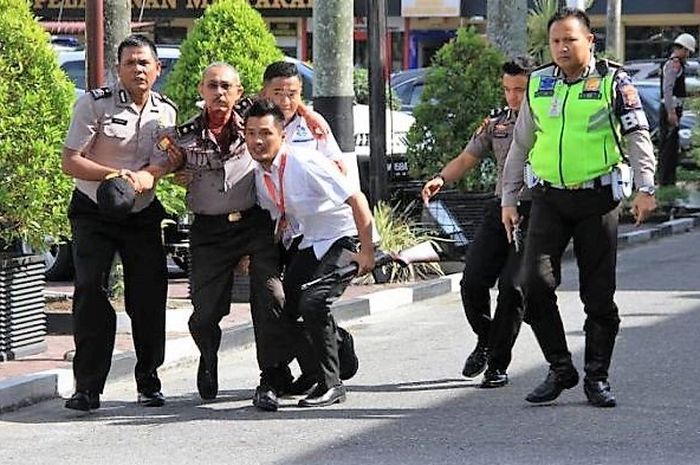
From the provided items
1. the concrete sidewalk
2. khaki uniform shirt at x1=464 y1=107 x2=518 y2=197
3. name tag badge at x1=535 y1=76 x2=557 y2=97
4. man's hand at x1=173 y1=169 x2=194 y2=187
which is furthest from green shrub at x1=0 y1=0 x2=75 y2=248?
name tag badge at x1=535 y1=76 x2=557 y2=97

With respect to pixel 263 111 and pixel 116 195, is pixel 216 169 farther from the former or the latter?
pixel 116 195

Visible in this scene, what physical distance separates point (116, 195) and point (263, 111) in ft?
2.83

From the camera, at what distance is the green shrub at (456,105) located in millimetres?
14055

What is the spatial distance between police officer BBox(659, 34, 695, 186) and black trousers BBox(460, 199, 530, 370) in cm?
1086

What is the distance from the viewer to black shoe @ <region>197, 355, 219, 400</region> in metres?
8.14

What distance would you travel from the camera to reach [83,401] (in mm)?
7949

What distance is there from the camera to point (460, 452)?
6.87 meters

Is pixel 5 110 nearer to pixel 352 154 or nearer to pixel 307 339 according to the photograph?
pixel 307 339

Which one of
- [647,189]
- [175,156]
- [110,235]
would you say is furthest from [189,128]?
[647,189]

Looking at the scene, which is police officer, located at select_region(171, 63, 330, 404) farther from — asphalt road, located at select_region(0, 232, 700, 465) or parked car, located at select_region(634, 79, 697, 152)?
parked car, located at select_region(634, 79, 697, 152)

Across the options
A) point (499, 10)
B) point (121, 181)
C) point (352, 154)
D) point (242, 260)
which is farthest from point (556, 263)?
point (499, 10)

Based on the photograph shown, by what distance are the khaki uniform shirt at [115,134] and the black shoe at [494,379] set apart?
2.10 m

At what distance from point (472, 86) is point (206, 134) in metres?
6.42

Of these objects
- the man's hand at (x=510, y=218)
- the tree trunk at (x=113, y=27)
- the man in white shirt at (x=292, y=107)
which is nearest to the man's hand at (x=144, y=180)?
the man in white shirt at (x=292, y=107)
